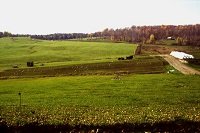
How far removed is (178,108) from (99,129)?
13.5m

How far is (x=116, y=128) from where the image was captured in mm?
27250

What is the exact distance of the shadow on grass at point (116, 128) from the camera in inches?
1045

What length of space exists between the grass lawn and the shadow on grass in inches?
34.6

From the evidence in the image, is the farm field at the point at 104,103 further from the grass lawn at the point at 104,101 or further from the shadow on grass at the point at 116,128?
the shadow on grass at the point at 116,128

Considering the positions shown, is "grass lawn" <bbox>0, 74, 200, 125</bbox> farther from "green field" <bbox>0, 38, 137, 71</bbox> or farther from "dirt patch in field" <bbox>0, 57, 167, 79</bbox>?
"green field" <bbox>0, 38, 137, 71</bbox>

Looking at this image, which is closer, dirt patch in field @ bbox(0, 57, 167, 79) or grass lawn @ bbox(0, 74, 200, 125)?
grass lawn @ bbox(0, 74, 200, 125)

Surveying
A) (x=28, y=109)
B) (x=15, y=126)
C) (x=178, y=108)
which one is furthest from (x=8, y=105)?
(x=178, y=108)

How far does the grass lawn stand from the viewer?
30.4 metres

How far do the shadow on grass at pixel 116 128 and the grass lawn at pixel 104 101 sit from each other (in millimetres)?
879

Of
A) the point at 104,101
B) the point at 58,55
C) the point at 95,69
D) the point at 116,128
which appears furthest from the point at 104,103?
the point at 58,55

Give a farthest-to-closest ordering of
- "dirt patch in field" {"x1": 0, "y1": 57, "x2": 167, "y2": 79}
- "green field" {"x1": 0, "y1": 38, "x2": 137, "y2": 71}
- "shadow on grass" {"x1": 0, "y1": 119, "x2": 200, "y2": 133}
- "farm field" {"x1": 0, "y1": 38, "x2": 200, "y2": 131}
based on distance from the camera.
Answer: "green field" {"x1": 0, "y1": 38, "x2": 137, "y2": 71}, "dirt patch in field" {"x1": 0, "y1": 57, "x2": 167, "y2": 79}, "farm field" {"x1": 0, "y1": 38, "x2": 200, "y2": 131}, "shadow on grass" {"x1": 0, "y1": 119, "x2": 200, "y2": 133}

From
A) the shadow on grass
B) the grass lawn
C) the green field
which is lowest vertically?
the green field

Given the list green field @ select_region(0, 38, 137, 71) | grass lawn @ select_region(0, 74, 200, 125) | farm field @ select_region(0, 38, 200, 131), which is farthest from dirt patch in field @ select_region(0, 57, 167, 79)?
grass lawn @ select_region(0, 74, 200, 125)

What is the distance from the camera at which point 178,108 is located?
37094 mm
